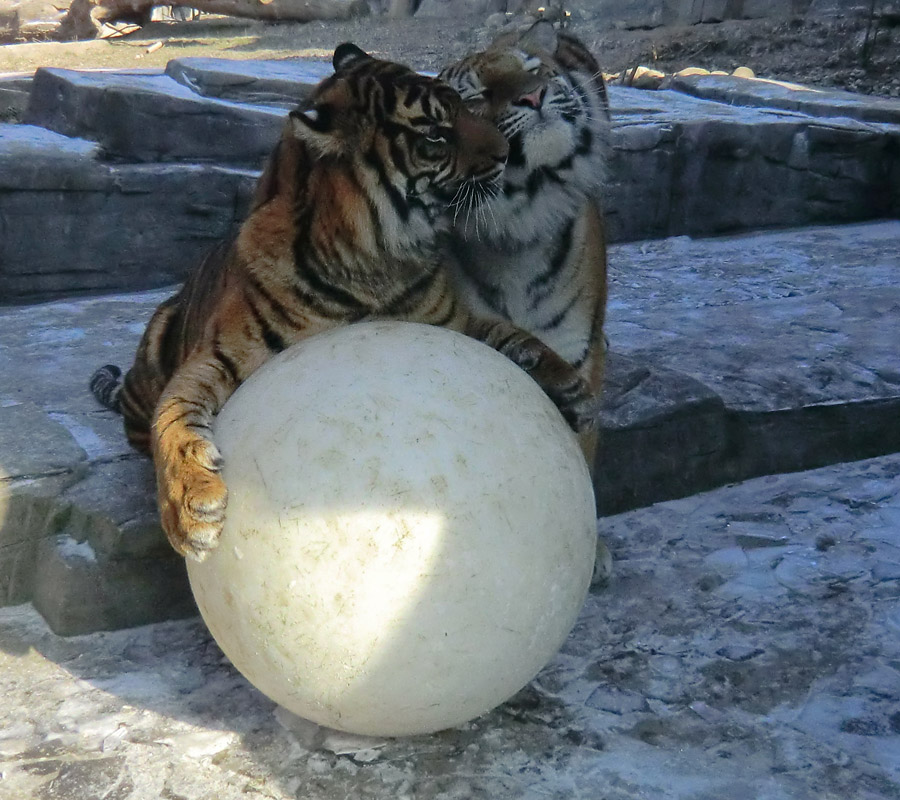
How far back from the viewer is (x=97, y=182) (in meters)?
5.18

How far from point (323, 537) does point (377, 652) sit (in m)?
0.24

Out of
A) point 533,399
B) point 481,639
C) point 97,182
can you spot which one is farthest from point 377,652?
point 97,182

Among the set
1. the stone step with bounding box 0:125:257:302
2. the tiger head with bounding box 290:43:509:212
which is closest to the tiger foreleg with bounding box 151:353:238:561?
the tiger head with bounding box 290:43:509:212

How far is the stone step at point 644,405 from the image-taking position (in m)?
2.88

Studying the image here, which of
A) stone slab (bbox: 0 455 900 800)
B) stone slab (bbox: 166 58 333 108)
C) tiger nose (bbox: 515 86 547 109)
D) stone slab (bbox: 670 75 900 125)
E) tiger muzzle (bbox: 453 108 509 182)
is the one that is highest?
tiger nose (bbox: 515 86 547 109)

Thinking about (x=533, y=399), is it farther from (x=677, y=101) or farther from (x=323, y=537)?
(x=677, y=101)

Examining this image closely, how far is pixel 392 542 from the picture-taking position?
6.74 feet

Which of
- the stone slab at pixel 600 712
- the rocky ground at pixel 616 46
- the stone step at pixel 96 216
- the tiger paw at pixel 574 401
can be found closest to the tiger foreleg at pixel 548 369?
the tiger paw at pixel 574 401

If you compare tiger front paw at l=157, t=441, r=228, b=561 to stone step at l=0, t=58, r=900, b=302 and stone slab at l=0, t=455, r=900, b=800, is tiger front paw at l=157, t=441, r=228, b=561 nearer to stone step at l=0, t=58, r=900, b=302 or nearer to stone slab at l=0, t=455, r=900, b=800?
stone slab at l=0, t=455, r=900, b=800

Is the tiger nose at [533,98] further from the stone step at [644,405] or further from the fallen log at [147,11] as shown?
the fallen log at [147,11]

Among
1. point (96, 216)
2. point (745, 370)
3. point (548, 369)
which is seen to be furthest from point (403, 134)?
point (96, 216)

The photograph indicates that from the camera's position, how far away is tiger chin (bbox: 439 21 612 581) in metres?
2.93

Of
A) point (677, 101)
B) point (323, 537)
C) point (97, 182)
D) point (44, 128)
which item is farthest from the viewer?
point (677, 101)

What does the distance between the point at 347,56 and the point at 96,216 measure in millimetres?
2750
